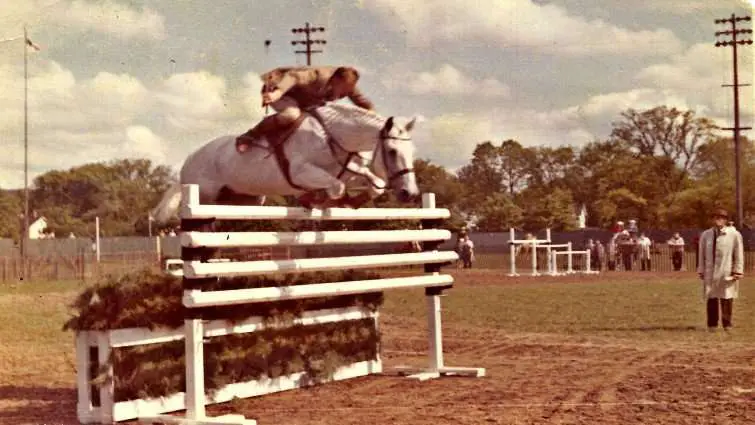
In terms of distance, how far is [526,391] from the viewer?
25.6 feet

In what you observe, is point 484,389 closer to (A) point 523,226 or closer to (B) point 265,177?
(B) point 265,177

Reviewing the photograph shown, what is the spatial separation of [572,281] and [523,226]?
100ft

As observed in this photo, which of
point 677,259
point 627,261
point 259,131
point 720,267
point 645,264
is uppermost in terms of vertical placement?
point 259,131

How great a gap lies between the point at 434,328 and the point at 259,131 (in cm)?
254

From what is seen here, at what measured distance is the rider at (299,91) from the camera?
905cm

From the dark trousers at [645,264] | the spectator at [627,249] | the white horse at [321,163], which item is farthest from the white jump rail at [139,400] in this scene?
the spectator at [627,249]

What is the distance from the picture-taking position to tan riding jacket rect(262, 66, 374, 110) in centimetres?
903

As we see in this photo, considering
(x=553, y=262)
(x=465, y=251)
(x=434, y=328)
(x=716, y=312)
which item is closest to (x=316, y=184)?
(x=434, y=328)

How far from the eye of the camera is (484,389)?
8047 mm

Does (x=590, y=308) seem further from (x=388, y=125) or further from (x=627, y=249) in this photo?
(x=627, y=249)

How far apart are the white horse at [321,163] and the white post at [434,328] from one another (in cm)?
92

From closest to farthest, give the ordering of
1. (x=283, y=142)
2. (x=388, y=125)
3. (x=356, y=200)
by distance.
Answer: (x=388, y=125)
(x=356, y=200)
(x=283, y=142)

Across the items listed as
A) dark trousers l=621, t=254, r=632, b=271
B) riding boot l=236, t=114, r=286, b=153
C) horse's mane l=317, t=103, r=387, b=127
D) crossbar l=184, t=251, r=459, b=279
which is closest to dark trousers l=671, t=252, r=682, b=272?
dark trousers l=621, t=254, r=632, b=271

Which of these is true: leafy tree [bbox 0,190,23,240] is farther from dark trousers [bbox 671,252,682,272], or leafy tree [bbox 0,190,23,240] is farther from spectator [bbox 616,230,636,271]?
dark trousers [bbox 671,252,682,272]
